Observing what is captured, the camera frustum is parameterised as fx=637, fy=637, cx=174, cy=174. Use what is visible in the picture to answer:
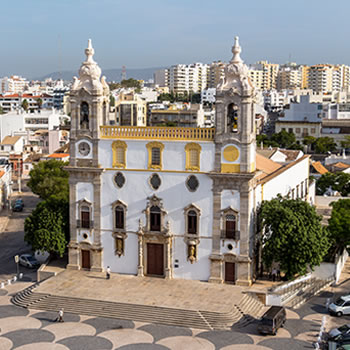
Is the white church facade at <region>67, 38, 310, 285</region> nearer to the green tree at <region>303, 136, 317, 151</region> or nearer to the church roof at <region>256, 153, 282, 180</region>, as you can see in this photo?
the church roof at <region>256, 153, 282, 180</region>

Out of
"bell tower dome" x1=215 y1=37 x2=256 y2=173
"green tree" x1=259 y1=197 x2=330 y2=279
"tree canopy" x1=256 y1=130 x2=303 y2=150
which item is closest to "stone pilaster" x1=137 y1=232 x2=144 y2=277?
"bell tower dome" x1=215 y1=37 x2=256 y2=173

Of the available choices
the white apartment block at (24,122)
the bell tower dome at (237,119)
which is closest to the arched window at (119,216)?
the bell tower dome at (237,119)

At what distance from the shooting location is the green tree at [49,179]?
68375 millimetres

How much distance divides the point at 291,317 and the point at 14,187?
6540 cm

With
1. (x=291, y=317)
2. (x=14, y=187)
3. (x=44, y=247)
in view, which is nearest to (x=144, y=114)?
(x=14, y=187)

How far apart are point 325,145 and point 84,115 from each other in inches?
3240

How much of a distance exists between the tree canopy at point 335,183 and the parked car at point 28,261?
36.6 m

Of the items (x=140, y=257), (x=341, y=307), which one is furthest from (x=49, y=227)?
(x=341, y=307)

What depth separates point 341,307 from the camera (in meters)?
38.5

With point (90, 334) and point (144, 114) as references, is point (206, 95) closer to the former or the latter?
point (144, 114)

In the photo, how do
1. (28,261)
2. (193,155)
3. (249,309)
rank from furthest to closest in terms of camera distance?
(28,261)
(193,155)
(249,309)

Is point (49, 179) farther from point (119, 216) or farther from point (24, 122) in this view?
point (24, 122)

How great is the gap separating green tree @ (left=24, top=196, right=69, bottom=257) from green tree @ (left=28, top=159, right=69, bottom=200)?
18046 mm

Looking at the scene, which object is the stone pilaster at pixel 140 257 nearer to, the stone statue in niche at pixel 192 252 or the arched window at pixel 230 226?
the stone statue in niche at pixel 192 252
